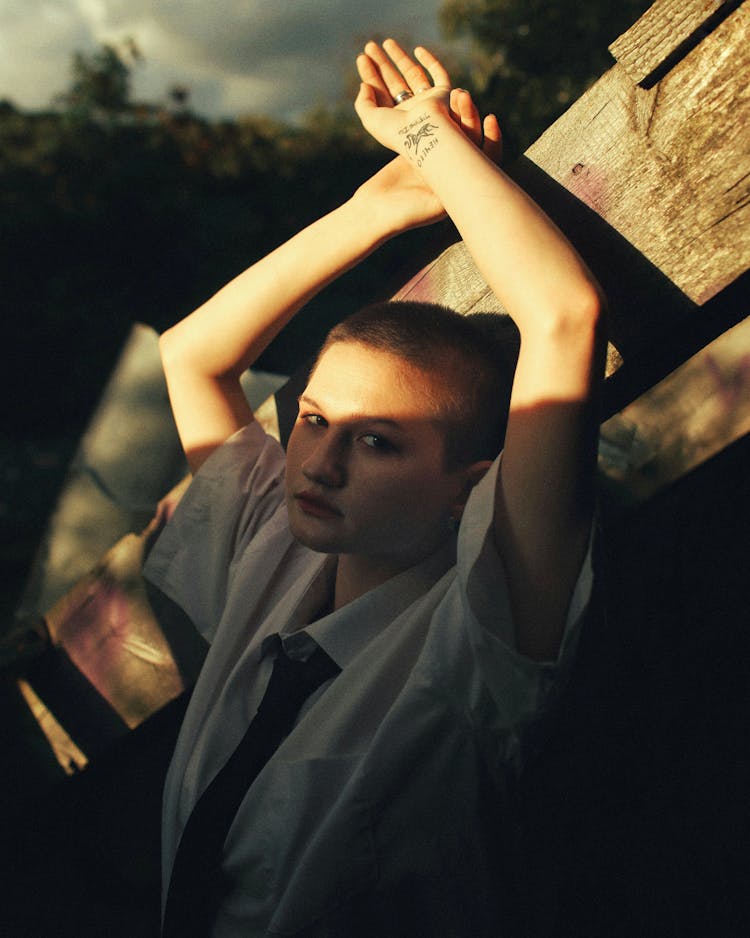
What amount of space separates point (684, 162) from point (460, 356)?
1.46 ft

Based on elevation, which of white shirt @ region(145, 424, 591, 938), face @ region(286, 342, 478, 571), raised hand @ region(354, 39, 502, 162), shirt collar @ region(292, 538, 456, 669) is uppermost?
raised hand @ region(354, 39, 502, 162)

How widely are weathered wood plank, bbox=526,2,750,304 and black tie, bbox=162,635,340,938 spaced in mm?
866

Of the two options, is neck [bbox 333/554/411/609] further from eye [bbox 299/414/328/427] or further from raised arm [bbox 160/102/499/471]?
raised arm [bbox 160/102/499/471]

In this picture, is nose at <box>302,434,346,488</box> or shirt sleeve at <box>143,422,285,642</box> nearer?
nose at <box>302,434,346,488</box>

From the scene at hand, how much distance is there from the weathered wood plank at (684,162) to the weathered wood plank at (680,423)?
0.27 meters

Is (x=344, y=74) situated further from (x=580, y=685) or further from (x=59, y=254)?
(x=580, y=685)

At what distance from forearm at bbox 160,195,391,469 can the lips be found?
0.44 meters

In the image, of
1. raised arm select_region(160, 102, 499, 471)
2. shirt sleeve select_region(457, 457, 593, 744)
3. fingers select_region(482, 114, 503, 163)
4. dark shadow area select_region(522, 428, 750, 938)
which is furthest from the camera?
dark shadow area select_region(522, 428, 750, 938)

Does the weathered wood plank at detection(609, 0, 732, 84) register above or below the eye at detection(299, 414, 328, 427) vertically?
above

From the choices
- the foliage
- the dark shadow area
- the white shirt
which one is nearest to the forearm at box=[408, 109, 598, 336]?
the white shirt

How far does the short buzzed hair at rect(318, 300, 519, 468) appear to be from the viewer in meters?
1.22

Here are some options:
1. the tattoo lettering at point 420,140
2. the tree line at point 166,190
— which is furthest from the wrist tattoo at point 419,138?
the tree line at point 166,190

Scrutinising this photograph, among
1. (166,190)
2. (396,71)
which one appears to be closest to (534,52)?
(166,190)

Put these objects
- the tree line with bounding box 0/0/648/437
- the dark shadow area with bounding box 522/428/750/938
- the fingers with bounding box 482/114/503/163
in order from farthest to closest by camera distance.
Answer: the tree line with bounding box 0/0/648/437
the dark shadow area with bounding box 522/428/750/938
the fingers with bounding box 482/114/503/163
